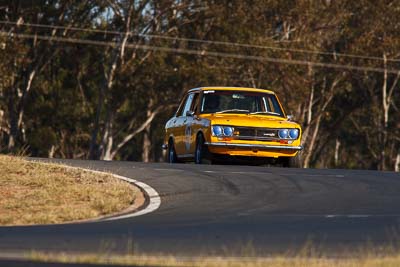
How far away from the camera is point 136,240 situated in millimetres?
11258

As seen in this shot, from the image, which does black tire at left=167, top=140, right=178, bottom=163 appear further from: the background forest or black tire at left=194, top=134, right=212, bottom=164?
the background forest

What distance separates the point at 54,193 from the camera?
661 inches

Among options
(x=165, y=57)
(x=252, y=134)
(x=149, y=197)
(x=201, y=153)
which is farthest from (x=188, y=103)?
(x=165, y=57)

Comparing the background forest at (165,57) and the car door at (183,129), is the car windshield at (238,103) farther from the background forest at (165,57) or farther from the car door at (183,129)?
the background forest at (165,57)

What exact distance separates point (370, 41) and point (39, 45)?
15.7 metres

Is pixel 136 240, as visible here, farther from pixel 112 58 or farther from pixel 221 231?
pixel 112 58

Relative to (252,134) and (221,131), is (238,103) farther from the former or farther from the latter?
(221,131)

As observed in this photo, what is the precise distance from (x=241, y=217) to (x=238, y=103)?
942 cm

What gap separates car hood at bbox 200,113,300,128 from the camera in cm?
2206

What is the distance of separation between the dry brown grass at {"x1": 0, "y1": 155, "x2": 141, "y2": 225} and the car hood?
3751 millimetres

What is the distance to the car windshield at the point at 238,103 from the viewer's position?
22.9m

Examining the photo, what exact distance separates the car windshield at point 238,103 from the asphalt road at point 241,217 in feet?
7.05

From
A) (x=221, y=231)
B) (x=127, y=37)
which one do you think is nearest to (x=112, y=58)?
(x=127, y=37)

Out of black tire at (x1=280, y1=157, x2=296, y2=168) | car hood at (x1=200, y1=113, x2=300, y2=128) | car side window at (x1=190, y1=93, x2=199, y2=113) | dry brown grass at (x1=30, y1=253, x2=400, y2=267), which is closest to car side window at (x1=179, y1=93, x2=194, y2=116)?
car side window at (x1=190, y1=93, x2=199, y2=113)
